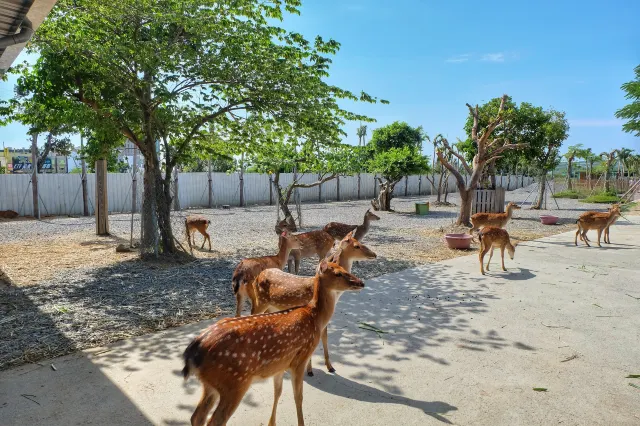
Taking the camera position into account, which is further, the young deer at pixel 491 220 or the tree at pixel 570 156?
the tree at pixel 570 156

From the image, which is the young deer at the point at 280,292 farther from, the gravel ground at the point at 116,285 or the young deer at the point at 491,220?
the young deer at the point at 491,220

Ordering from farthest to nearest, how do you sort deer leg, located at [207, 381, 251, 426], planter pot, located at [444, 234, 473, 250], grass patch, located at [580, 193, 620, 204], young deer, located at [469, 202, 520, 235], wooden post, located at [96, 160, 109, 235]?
grass patch, located at [580, 193, 620, 204]
wooden post, located at [96, 160, 109, 235]
young deer, located at [469, 202, 520, 235]
planter pot, located at [444, 234, 473, 250]
deer leg, located at [207, 381, 251, 426]

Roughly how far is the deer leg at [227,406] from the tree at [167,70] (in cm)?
612

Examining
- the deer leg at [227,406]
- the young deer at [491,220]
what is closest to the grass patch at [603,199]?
the young deer at [491,220]

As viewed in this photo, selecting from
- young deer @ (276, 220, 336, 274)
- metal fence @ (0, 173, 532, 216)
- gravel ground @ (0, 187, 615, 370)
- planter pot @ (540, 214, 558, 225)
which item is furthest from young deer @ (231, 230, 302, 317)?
planter pot @ (540, 214, 558, 225)

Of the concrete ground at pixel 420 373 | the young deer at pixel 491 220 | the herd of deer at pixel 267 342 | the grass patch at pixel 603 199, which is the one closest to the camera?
the herd of deer at pixel 267 342

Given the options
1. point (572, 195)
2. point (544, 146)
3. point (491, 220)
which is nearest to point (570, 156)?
point (572, 195)

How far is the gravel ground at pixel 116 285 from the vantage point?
16.3ft

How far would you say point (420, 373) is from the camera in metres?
4.08

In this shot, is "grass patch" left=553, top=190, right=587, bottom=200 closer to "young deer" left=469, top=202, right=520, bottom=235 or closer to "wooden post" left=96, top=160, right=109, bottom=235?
"young deer" left=469, top=202, right=520, bottom=235

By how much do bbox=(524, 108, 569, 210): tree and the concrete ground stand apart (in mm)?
16710

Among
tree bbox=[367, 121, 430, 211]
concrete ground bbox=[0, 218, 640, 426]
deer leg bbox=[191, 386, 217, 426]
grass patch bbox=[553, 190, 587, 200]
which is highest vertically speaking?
tree bbox=[367, 121, 430, 211]

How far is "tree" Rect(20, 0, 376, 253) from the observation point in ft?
25.4

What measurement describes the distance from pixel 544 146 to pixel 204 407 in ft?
79.5
